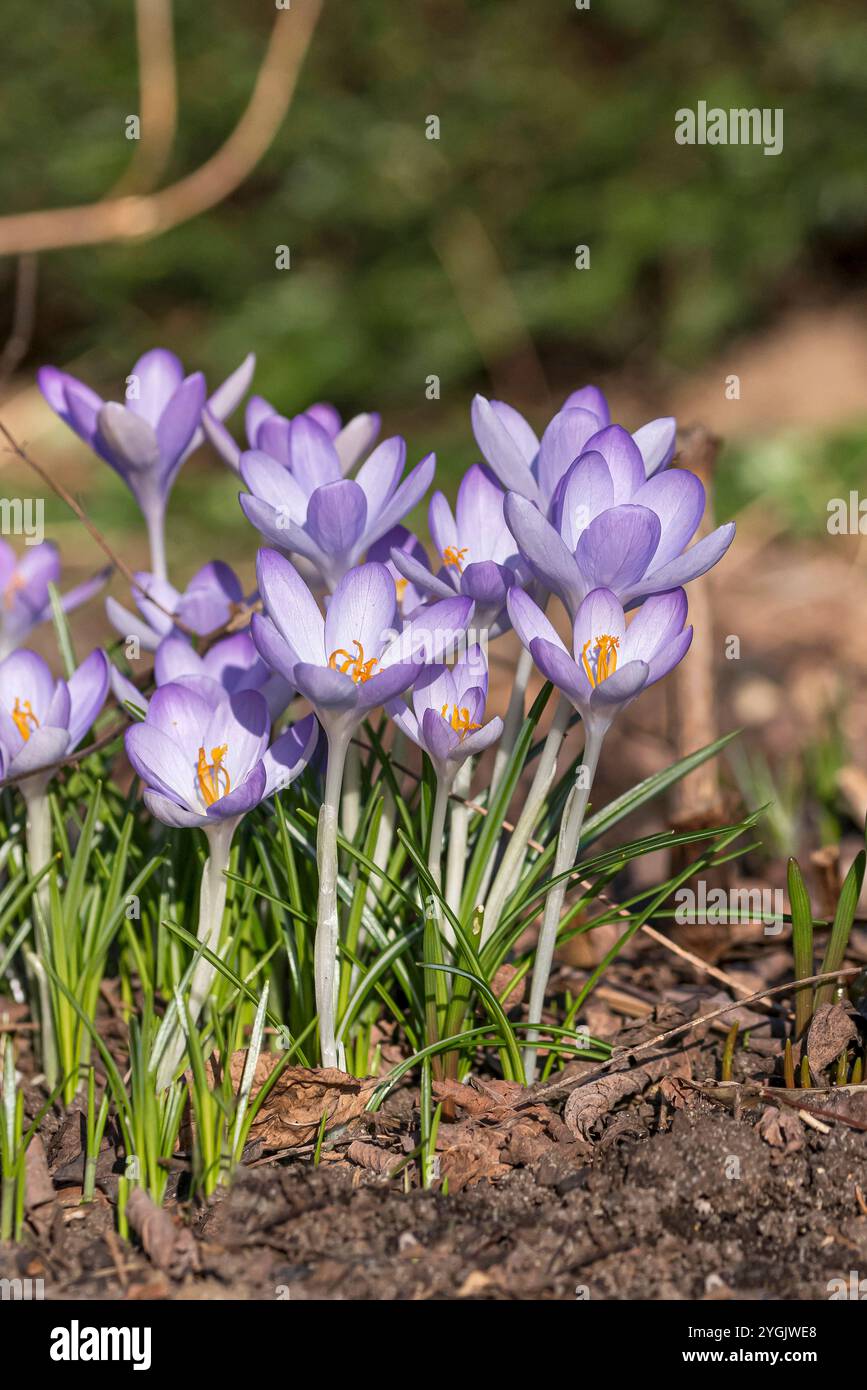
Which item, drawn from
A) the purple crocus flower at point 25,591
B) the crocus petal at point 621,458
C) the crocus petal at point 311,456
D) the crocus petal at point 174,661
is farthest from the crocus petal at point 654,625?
the purple crocus flower at point 25,591

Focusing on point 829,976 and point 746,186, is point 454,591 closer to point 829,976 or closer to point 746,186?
point 829,976

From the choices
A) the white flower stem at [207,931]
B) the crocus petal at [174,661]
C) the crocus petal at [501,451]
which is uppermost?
the crocus petal at [501,451]

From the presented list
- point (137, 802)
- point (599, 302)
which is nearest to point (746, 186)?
point (599, 302)

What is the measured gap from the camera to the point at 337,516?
4.26ft

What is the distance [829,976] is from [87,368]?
16.3 feet

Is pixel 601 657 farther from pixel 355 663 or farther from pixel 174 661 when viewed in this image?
pixel 174 661

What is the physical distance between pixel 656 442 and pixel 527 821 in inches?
16.8

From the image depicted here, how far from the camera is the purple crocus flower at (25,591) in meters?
1.67

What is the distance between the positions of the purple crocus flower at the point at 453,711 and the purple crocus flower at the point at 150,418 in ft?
1.49

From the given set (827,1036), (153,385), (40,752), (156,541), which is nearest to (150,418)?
(153,385)

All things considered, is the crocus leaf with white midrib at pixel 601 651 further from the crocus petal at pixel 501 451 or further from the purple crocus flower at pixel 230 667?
the purple crocus flower at pixel 230 667

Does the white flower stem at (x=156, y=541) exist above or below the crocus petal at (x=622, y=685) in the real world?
above
